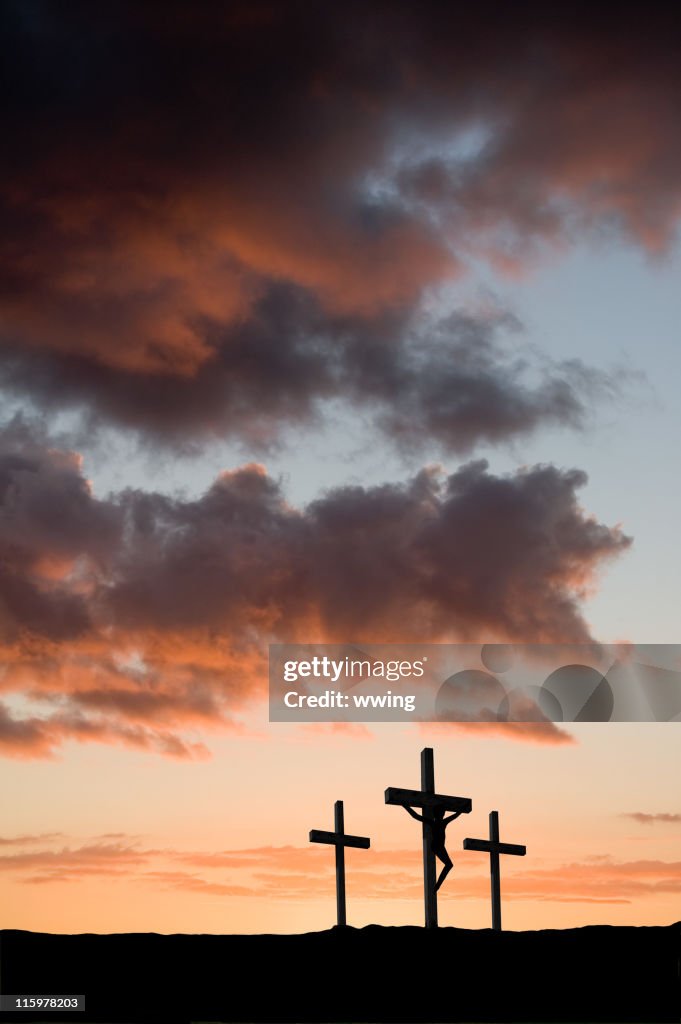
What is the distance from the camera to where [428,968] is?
54.5ft

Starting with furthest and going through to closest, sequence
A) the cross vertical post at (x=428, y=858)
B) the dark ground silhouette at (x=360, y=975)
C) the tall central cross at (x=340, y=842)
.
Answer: the tall central cross at (x=340, y=842), the cross vertical post at (x=428, y=858), the dark ground silhouette at (x=360, y=975)

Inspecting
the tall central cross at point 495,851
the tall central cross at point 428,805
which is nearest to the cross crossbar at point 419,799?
the tall central cross at point 428,805

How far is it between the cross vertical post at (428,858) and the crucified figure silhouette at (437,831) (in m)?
0.07

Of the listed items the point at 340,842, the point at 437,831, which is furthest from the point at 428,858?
the point at 340,842

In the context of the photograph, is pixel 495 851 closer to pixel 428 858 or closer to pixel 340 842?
pixel 340 842

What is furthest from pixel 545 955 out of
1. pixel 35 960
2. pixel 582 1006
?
pixel 35 960

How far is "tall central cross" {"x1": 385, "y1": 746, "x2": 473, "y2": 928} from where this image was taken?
23094 millimetres

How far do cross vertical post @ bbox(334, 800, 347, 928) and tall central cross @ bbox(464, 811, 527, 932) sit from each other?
112 inches

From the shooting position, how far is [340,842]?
2905 cm

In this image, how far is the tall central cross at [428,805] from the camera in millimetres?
23094

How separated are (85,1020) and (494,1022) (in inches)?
206

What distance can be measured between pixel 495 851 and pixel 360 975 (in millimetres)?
13372

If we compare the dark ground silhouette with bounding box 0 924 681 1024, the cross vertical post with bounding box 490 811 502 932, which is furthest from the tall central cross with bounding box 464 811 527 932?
the dark ground silhouette with bounding box 0 924 681 1024

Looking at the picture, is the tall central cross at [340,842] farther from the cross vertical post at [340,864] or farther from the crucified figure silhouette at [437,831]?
the crucified figure silhouette at [437,831]
